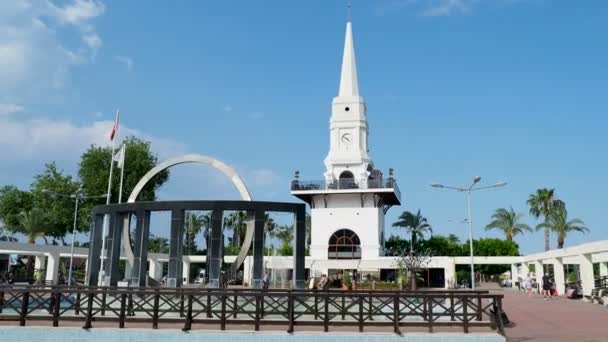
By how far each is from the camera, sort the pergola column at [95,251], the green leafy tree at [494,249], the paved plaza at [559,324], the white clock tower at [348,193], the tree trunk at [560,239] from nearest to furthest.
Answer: the paved plaza at [559,324] → the pergola column at [95,251] → the white clock tower at [348,193] → the tree trunk at [560,239] → the green leafy tree at [494,249]

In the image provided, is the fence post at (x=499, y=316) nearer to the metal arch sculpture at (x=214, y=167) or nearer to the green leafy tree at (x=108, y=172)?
the metal arch sculpture at (x=214, y=167)

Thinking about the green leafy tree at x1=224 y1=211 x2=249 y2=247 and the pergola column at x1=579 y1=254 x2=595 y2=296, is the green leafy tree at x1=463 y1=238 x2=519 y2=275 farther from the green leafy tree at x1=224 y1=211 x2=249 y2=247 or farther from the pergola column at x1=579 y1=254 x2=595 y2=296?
the pergola column at x1=579 y1=254 x2=595 y2=296

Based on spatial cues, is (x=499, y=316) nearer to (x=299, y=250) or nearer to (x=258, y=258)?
(x=299, y=250)

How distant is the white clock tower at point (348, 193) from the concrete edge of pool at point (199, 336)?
115ft

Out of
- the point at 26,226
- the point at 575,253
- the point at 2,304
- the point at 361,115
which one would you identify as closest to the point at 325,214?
the point at 361,115

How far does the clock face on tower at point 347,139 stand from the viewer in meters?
51.2

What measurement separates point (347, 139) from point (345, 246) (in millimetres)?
10826

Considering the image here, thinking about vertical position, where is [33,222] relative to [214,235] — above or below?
above

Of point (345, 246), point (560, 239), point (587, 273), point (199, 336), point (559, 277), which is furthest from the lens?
point (560, 239)

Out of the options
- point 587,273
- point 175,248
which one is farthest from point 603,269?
point 175,248

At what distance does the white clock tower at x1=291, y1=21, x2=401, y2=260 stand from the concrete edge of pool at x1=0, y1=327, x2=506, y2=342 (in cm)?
3494

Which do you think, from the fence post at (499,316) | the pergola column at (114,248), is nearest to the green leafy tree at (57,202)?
the pergola column at (114,248)

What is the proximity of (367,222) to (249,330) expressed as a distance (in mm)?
36101

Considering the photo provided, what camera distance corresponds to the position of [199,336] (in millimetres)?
12836
